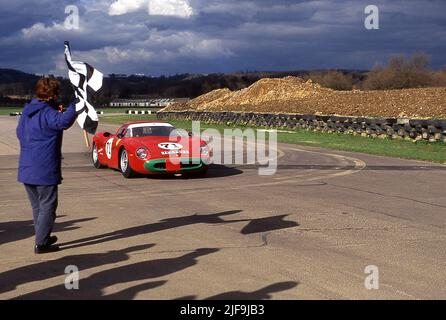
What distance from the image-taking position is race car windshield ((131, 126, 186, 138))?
15672 mm

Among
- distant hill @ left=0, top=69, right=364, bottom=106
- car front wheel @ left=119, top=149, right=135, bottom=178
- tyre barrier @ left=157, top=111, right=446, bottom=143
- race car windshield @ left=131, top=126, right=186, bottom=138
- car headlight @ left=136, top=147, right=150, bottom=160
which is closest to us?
car headlight @ left=136, top=147, right=150, bottom=160

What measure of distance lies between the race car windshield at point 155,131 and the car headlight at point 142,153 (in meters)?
1.09

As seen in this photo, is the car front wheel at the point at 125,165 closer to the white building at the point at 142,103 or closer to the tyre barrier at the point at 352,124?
the tyre barrier at the point at 352,124

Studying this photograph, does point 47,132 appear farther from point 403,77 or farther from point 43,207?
point 403,77

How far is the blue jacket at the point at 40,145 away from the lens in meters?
7.23

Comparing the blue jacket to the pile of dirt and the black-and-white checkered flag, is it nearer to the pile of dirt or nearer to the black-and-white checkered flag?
the black-and-white checkered flag

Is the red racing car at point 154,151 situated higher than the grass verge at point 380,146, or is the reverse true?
the red racing car at point 154,151

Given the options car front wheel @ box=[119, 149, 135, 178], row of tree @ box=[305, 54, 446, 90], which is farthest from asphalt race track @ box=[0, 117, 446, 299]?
row of tree @ box=[305, 54, 446, 90]

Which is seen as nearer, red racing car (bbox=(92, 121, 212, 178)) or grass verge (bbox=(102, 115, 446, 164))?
red racing car (bbox=(92, 121, 212, 178))

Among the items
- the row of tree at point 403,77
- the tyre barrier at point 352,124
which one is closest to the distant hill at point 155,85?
the row of tree at point 403,77

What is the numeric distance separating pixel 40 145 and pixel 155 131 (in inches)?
Result: 344

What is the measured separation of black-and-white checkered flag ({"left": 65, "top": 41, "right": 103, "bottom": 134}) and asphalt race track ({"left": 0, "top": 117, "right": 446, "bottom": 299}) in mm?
1451
